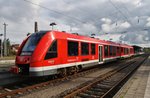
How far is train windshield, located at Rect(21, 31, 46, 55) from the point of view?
1278 cm

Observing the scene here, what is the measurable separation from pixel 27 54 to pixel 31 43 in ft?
2.76

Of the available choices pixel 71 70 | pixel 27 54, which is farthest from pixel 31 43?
pixel 71 70

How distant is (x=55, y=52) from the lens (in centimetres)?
1342

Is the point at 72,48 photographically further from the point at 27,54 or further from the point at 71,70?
the point at 27,54

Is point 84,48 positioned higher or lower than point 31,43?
lower

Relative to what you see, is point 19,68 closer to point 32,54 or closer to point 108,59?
point 32,54

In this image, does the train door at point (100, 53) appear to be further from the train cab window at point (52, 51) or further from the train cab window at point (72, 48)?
the train cab window at point (52, 51)

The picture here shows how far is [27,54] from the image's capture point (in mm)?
12625

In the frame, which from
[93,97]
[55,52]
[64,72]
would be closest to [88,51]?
[64,72]

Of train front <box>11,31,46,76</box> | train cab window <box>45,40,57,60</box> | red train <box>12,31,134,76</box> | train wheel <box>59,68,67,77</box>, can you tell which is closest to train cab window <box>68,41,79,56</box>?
red train <box>12,31,134,76</box>

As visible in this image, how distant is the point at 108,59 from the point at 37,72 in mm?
16442

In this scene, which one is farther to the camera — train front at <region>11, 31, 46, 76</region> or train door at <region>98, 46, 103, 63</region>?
train door at <region>98, 46, 103, 63</region>

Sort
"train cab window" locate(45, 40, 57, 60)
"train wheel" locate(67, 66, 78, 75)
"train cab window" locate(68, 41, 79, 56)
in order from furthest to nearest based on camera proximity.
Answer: "train wheel" locate(67, 66, 78, 75), "train cab window" locate(68, 41, 79, 56), "train cab window" locate(45, 40, 57, 60)

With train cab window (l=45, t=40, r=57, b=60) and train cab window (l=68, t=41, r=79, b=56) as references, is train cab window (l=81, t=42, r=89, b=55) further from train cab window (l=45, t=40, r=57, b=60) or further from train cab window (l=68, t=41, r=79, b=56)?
train cab window (l=45, t=40, r=57, b=60)
